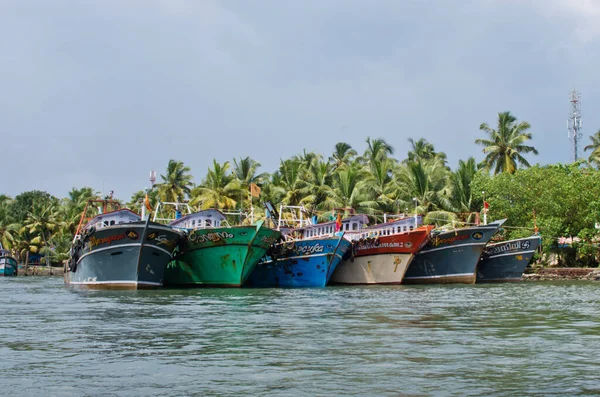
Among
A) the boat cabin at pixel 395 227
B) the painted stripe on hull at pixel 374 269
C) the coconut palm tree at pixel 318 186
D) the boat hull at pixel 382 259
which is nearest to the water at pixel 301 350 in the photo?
the boat hull at pixel 382 259

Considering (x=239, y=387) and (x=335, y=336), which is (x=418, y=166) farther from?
(x=239, y=387)

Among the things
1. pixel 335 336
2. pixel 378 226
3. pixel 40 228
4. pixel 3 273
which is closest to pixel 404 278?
pixel 378 226

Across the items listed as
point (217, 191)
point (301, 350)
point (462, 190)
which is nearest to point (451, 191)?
point (462, 190)

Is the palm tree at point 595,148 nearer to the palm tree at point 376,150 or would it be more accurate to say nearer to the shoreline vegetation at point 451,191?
the shoreline vegetation at point 451,191

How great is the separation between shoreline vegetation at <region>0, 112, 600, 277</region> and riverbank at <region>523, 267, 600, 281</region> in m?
1.44

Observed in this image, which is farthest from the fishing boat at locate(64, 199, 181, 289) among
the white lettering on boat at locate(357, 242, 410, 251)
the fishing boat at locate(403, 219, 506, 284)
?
the fishing boat at locate(403, 219, 506, 284)

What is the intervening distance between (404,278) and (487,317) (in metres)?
26.6

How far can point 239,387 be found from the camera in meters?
10.9

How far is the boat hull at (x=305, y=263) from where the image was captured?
135 ft

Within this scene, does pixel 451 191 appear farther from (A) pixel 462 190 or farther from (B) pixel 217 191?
(B) pixel 217 191

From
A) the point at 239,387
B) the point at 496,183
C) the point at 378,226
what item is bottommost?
the point at 239,387

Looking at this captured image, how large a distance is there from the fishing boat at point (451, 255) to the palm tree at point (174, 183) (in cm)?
3767

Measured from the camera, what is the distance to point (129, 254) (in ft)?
117

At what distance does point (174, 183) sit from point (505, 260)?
40.1 meters
